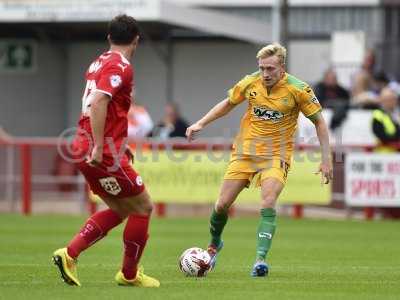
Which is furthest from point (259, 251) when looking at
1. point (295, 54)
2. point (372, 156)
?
point (295, 54)

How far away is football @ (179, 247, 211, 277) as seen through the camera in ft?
37.1

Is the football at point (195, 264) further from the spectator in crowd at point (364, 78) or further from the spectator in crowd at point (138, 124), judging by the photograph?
Answer: the spectator in crowd at point (364, 78)

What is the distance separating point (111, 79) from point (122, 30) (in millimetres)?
451

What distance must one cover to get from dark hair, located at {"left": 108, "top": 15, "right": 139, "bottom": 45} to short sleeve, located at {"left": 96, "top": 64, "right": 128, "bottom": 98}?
0.26 metres

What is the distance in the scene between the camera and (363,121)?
22672 millimetres

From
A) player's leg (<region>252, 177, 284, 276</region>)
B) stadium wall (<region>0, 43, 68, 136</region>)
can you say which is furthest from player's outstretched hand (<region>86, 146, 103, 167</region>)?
stadium wall (<region>0, 43, 68, 136</region>)

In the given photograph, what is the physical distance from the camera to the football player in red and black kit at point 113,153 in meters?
9.73

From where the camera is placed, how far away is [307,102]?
1152 cm

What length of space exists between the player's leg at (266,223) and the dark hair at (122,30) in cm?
227

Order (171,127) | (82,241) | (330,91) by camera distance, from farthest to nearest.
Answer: (330,91) < (171,127) < (82,241)

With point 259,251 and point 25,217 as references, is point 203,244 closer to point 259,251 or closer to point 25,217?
point 259,251

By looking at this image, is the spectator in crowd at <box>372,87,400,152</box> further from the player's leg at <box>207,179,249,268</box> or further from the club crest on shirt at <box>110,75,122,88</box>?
the club crest on shirt at <box>110,75,122,88</box>

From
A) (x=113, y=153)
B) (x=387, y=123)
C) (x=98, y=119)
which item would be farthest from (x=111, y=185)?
(x=387, y=123)

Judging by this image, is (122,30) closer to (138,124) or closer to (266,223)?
(266,223)
